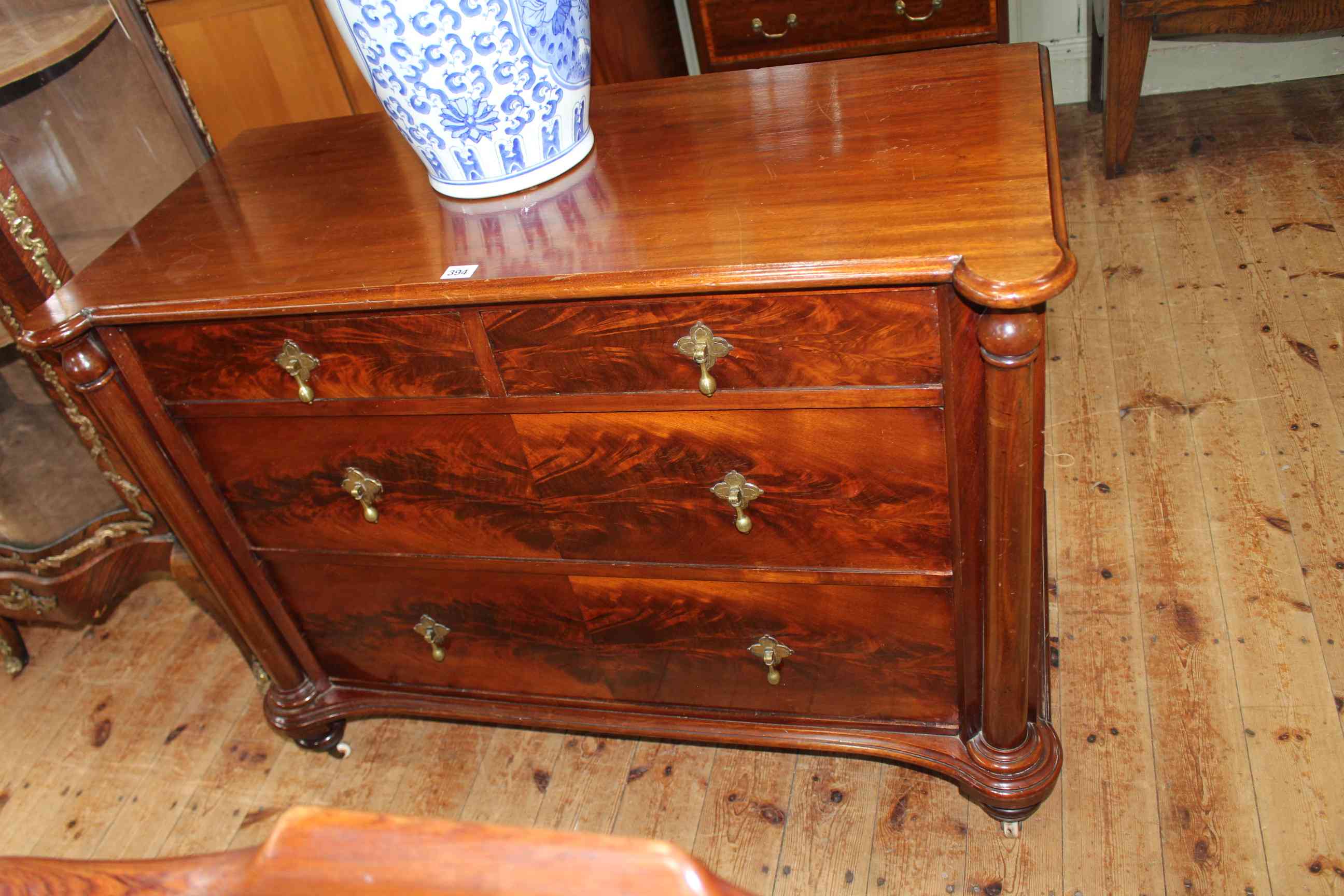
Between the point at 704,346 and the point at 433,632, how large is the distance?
0.64 m

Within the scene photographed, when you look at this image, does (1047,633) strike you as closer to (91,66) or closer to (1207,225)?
(1207,225)

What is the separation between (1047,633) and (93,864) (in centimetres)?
136

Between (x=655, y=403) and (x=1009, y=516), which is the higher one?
(x=655, y=403)

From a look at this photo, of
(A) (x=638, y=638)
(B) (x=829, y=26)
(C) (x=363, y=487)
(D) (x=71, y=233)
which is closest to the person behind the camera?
(C) (x=363, y=487)

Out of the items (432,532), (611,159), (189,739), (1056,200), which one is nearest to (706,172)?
(611,159)

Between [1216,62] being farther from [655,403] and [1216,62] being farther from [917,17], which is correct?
[655,403]

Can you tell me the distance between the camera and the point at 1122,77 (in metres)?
2.40

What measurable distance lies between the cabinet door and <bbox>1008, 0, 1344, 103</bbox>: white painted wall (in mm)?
1660

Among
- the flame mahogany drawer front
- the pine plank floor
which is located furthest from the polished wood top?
the pine plank floor

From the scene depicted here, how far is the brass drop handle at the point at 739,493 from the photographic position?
1.17m

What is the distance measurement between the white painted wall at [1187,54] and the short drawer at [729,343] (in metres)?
1.91

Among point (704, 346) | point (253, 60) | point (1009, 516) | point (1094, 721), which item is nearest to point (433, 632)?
point (704, 346)

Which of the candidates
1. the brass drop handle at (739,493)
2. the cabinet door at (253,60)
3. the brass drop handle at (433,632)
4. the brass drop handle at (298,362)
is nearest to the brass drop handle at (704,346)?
the brass drop handle at (739,493)

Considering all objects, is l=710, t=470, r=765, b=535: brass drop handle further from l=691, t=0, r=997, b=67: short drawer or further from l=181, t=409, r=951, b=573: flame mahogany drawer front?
l=691, t=0, r=997, b=67: short drawer
